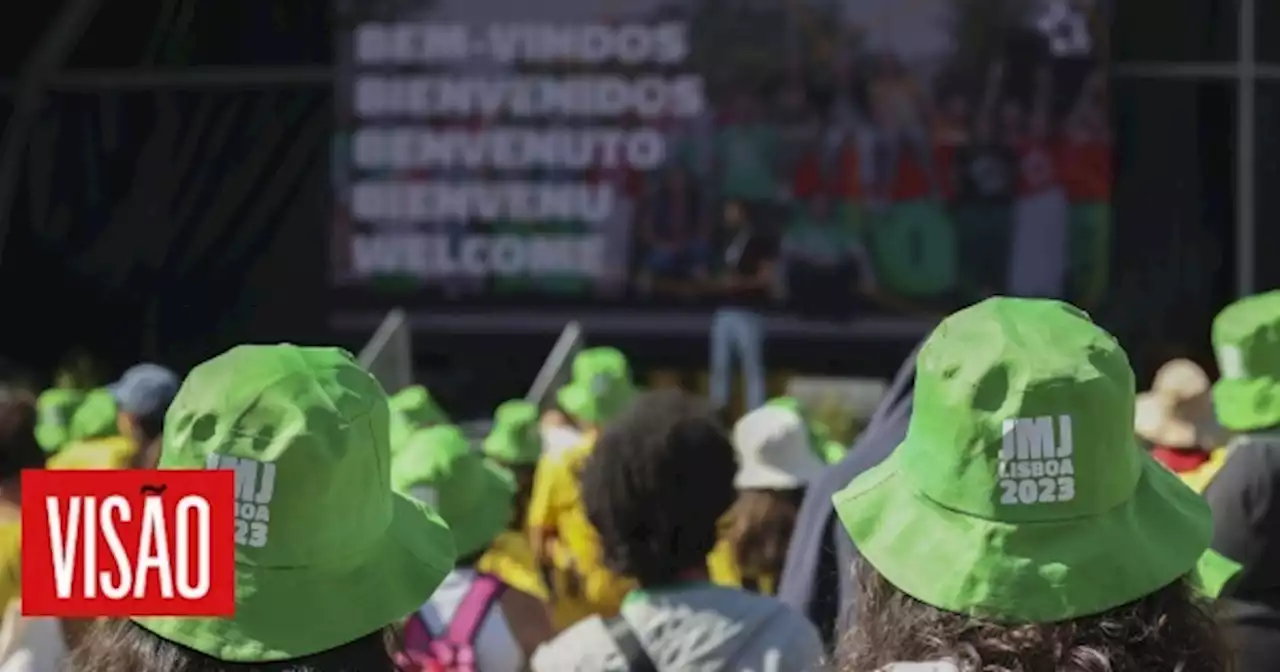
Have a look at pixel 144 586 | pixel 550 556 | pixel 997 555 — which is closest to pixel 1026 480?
pixel 997 555

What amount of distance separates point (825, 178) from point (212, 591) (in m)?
9.18

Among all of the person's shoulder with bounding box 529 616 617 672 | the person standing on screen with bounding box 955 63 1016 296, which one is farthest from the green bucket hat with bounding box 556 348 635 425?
the person standing on screen with bounding box 955 63 1016 296

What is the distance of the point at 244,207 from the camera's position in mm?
11664

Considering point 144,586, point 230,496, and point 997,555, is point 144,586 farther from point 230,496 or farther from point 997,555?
point 997,555

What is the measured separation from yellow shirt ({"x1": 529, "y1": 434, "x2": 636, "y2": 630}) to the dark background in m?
5.74

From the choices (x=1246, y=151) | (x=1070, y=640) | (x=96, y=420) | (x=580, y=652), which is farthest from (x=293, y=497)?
(x=1246, y=151)

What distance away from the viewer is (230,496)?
5.85 feet

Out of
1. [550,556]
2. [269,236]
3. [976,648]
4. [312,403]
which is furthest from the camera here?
[269,236]

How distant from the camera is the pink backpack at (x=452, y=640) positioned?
3.20m

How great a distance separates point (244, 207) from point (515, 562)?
7.30 metres

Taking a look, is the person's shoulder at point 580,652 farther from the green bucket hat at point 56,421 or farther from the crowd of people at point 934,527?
the green bucket hat at point 56,421

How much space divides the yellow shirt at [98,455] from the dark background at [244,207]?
20.3 ft

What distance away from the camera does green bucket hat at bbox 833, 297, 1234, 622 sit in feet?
5.66

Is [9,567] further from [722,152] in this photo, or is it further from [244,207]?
[244,207]
